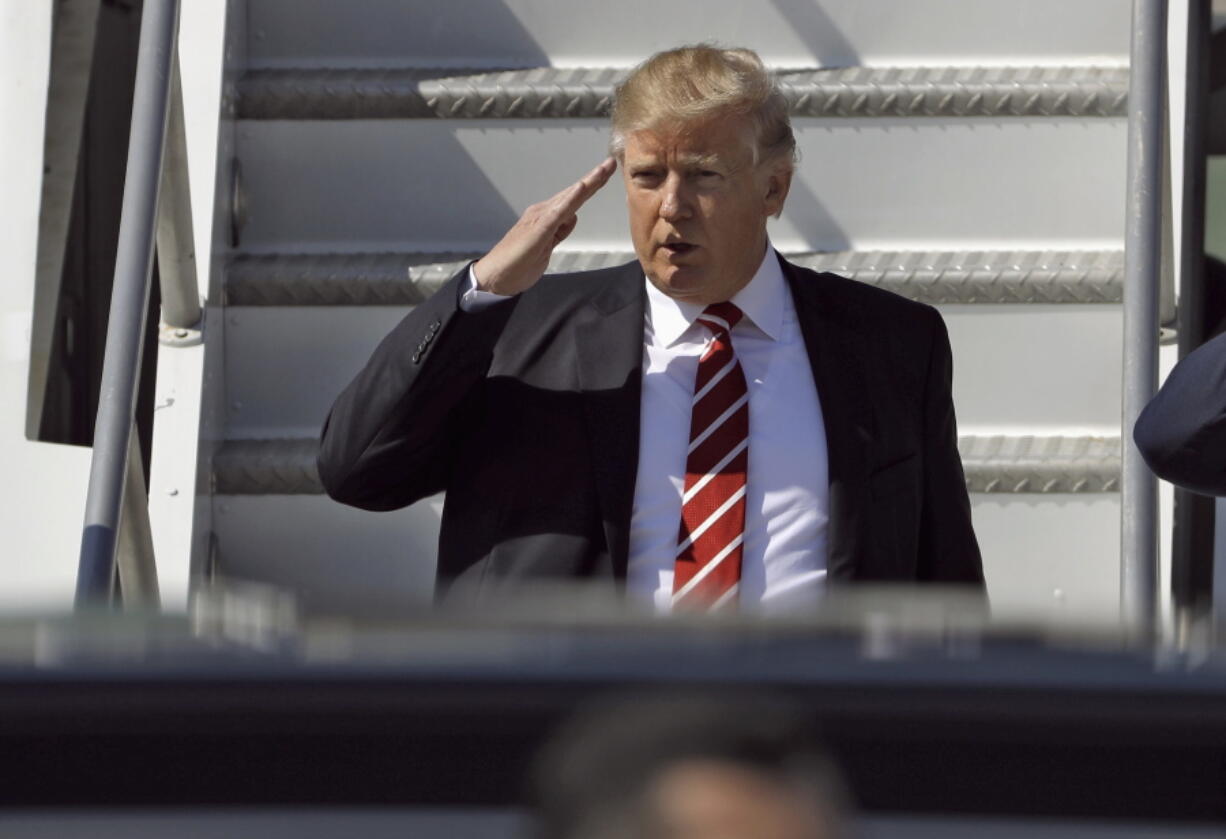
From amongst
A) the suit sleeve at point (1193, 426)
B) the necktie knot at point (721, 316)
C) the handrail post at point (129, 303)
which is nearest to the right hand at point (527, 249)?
the necktie knot at point (721, 316)

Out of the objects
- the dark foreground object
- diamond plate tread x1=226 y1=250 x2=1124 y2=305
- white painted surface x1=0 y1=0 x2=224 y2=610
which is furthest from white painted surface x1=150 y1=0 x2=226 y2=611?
the dark foreground object

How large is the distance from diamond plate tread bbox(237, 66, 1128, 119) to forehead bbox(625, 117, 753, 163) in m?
0.56

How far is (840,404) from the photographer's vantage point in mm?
2701

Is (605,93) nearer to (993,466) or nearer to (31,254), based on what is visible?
(993,466)

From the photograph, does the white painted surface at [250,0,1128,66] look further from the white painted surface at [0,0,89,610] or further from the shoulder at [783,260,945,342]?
Answer: the shoulder at [783,260,945,342]

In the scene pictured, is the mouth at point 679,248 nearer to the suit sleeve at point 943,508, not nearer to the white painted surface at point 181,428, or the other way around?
the suit sleeve at point 943,508

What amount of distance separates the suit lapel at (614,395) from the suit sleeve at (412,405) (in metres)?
0.13

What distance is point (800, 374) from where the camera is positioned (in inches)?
109

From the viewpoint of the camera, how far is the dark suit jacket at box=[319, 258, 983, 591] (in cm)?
262

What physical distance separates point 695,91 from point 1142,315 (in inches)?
27.2

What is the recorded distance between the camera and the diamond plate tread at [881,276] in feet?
10.6

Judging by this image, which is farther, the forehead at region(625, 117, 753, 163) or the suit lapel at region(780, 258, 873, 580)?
the forehead at region(625, 117, 753, 163)

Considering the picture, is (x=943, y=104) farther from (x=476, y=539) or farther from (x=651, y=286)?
(x=476, y=539)

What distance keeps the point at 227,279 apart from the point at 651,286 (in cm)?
79
